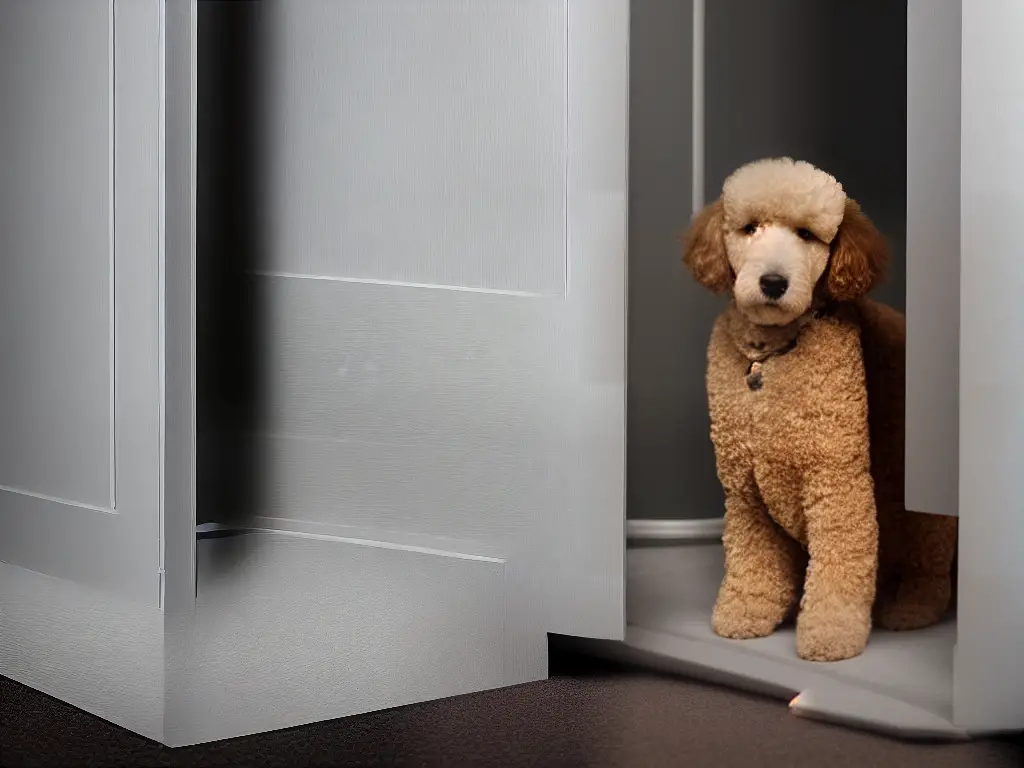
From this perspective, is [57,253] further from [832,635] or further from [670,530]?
[670,530]

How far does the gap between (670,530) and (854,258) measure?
90 centimetres

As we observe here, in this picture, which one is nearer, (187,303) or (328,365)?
(187,303)

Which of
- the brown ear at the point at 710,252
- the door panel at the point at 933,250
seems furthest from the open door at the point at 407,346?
the door panel at the point at 933,250

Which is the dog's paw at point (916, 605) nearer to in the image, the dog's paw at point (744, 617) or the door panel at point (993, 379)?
the dog's paw at point (744, 617)

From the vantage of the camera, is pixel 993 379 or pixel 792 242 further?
pixel 792 242

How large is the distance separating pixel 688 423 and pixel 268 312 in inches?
47.8

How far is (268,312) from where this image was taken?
1.35 m

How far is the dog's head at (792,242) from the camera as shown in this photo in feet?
5.04

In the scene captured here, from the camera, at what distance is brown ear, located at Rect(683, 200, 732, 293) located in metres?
1.63

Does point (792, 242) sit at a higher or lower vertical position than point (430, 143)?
lower

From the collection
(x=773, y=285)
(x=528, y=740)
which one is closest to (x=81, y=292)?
(x=528, y=740)

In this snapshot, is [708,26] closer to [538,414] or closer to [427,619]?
[538,414]

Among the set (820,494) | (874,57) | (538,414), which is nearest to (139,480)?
(538,414)

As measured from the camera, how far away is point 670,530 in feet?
7.54
